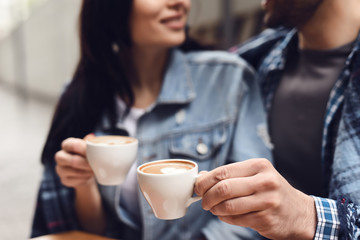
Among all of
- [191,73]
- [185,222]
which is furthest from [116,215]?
[191,73]

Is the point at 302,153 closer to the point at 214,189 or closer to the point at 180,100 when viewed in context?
the point at 180,100

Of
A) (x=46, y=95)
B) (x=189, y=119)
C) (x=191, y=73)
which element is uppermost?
(x=191, y=73)

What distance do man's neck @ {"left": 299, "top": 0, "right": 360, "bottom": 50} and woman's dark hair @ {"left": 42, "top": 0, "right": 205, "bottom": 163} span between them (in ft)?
1.91

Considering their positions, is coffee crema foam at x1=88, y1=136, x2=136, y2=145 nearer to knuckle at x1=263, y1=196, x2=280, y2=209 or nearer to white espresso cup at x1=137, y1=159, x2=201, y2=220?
white espresso cup at x1=137, y1=159, x2=201, y2=220

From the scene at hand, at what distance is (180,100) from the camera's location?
1.21 meters

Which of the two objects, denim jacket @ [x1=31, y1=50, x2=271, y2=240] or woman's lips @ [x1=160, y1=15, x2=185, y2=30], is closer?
denim jacket @ [x1=31, y1=50, x2=271, y2=240]

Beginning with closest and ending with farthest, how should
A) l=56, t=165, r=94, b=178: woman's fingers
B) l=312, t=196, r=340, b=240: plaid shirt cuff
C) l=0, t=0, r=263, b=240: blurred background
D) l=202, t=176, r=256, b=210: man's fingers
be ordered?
1. l=202, t=176, r=256, b=210: man's fingers
2. l=312, t=196, r=340, b=240: plaid shirt cuff
3. l=56, t=165, r=94, b=178: woman's fingers
4. l=0, t=0, r=263, b=240: blurred background

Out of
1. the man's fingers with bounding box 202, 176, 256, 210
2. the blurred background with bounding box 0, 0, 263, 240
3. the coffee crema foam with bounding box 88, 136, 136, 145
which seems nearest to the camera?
the man's fingers with bounding box 202, 176, 256, 210

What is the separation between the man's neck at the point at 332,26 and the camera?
103cm

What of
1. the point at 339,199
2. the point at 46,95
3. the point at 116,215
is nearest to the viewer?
the point at 339,199

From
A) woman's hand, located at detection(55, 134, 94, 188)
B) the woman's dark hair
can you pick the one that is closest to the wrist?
woman's hand, located at detection(55, 134, 94, 188)

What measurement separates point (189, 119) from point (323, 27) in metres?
0.48

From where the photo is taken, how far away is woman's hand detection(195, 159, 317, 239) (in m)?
0.61

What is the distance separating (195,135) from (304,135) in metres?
0.33
